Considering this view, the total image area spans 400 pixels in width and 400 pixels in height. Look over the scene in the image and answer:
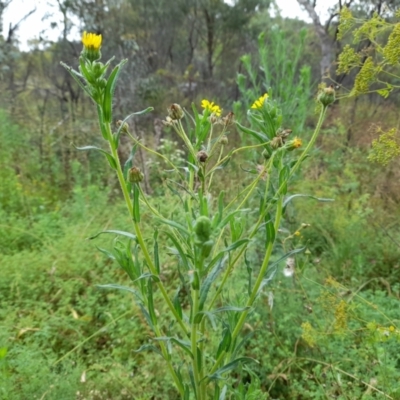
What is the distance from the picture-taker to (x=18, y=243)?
3.17 metres

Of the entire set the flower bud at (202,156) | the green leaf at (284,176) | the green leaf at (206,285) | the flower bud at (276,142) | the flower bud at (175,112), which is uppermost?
the flower bud at (175,112)

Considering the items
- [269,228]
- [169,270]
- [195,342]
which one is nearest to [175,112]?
[269,228]

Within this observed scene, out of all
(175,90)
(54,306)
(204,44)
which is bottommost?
(54,306)

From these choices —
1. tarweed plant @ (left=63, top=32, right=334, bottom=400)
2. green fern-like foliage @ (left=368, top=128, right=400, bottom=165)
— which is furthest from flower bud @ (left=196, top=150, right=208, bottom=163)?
green fern-like foliage @ (left=368, top=128, right=400, bottom=165)

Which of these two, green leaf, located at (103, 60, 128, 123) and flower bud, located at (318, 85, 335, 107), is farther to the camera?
flower bud, located at (318, 85, 335, 107)

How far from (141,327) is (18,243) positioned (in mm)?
1420

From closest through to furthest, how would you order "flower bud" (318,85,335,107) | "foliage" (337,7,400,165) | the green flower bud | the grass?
the green flower bud → "flower bud" (318,85,335,107) → "foliage" (337,7,400,165) → the grass

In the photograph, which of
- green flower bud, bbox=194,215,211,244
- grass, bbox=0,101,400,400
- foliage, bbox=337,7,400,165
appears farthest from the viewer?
grass, bbox=0,101,400,400

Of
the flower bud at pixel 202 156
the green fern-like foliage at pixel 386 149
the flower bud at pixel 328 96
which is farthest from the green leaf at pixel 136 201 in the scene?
the green fern-like foliage at pixel 386 149

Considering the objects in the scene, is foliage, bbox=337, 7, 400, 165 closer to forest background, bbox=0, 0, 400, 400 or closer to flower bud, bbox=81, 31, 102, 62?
forest background, bbox=0, 0, 400, 400

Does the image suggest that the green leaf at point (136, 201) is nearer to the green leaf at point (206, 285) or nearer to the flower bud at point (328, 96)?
the green leaf at point (206, 285)

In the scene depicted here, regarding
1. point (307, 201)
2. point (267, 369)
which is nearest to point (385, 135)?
point (267, 369)

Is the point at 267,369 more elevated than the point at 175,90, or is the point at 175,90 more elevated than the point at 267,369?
the point at 175,90

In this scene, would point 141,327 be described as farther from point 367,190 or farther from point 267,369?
point 367,190
